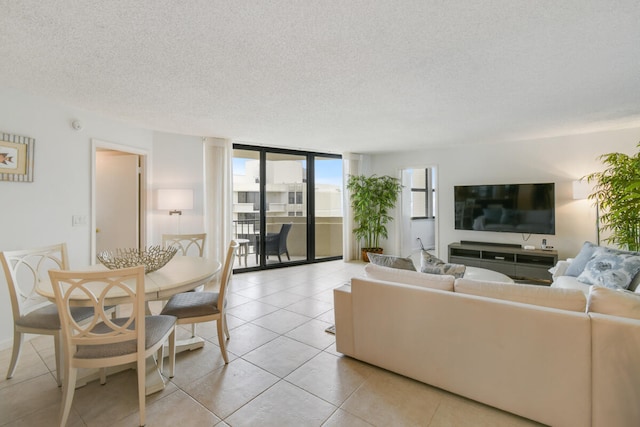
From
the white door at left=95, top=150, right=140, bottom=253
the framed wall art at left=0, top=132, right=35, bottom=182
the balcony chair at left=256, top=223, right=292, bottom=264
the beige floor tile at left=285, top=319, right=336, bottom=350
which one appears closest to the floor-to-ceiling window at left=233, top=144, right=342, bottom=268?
the balcony chair at left=256, top=223, right=292, bottom=264

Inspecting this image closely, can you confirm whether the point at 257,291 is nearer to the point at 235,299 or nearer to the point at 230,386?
the point at 235,299

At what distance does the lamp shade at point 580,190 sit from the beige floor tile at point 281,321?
4239mm

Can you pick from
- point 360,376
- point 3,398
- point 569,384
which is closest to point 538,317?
→ point 569,384

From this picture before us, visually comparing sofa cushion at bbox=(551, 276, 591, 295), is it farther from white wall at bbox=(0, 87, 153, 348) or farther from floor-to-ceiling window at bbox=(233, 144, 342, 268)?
white wall at bbox=(0, 87, 153, 348)

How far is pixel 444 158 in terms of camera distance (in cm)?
574

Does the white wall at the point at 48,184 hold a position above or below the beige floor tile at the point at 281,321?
above

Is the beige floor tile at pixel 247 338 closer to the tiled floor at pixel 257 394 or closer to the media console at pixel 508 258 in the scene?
the tiled floor at pixel 257 394

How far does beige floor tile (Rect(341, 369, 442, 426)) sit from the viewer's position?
1.73 metres

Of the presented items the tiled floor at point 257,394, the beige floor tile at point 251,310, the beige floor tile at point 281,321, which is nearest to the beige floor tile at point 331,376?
the tiled floor at point 257,394

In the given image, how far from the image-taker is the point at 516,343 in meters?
1.67

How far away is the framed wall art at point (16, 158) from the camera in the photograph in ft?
8.56

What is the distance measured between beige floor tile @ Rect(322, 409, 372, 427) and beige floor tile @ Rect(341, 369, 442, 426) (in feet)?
0.11

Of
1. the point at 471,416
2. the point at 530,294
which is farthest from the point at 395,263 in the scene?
the point at 471,416

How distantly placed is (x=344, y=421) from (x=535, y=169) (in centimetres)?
506
